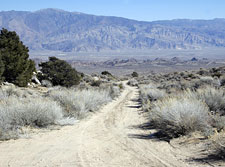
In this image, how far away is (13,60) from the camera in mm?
20438

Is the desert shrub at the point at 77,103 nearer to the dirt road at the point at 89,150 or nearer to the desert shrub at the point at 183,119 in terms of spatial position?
the dirt road at the point at 89,150

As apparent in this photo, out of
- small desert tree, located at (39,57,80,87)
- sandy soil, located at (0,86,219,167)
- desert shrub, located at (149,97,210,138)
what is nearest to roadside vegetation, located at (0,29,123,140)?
small desert tree, located at (39,57,80,87)

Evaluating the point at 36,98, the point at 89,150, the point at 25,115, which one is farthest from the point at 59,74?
the point at 89,150

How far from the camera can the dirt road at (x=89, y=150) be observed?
602 cm

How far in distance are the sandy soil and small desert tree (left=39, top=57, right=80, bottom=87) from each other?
16.2 meters

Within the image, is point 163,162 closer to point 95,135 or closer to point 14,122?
point 95,135

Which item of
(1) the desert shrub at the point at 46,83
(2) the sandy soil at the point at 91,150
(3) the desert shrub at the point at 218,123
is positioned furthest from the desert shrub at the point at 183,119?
(1) the desert shrub at the point at 46,83

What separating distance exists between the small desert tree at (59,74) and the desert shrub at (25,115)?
15.5m

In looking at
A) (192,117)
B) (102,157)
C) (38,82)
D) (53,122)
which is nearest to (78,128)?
(53,122)

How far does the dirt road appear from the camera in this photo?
19.8 feet

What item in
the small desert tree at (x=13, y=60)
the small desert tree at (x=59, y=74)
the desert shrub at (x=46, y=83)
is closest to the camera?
the small desert tree at (x=13, y=60)

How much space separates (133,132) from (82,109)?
3509mm

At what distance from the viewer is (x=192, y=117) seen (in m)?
7.86

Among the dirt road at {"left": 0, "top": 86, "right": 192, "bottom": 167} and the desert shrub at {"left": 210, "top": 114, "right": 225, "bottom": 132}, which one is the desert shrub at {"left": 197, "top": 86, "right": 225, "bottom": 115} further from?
the dirt road at {"left": 0, "top": 86, "right": 192, "bottom": 167}
